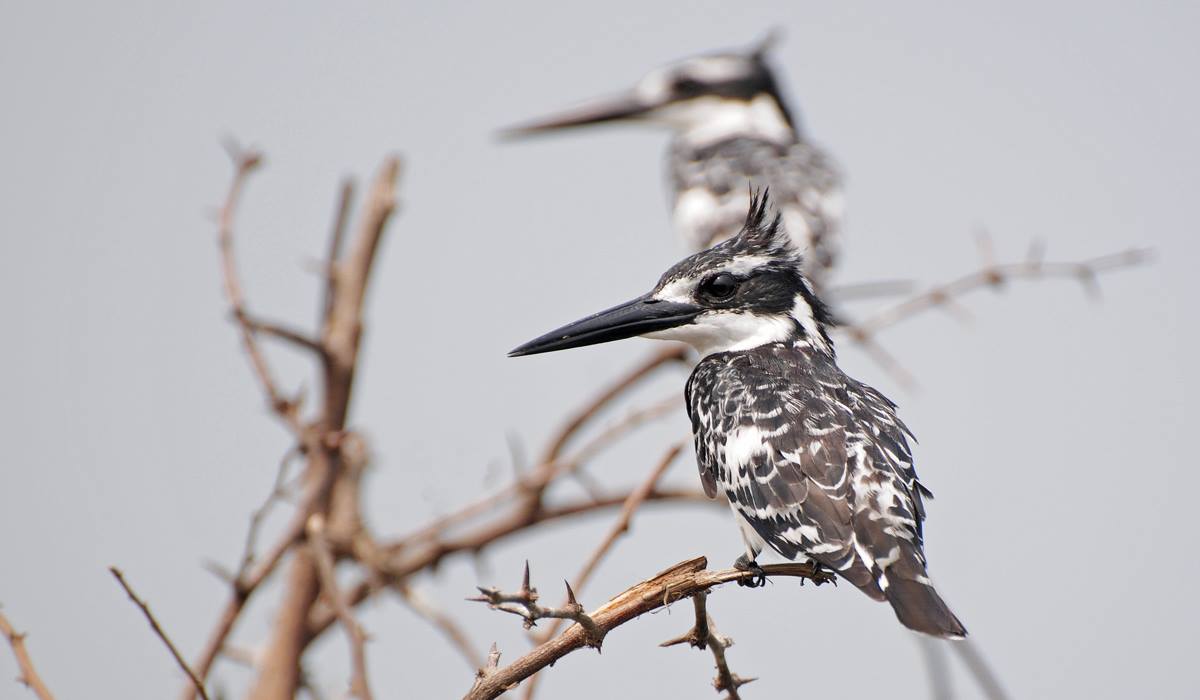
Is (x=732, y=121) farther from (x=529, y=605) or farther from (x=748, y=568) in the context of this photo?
(x=529, y=605)

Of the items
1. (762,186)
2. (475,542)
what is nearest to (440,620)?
(475,542)

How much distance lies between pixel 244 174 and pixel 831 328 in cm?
154

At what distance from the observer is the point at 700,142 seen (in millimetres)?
6652

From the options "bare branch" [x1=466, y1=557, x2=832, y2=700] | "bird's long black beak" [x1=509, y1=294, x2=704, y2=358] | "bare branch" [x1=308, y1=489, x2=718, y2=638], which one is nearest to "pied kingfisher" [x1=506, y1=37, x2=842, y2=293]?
"bare branch" [x1=308, y1=489, x2=718, y2=638]

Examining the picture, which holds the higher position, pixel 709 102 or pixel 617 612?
pixel 709 102

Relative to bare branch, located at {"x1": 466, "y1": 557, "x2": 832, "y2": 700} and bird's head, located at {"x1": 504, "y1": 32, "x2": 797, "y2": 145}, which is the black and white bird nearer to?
bare branch, located at {"x1": 466, "y1": 557, "x2": 832, "y2": 700}

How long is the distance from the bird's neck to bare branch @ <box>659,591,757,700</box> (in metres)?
4.56

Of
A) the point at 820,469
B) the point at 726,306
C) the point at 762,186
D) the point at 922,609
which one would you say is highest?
the point at 762,186

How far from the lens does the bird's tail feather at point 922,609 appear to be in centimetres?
214

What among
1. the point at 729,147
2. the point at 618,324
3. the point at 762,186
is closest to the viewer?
the point at 618,324

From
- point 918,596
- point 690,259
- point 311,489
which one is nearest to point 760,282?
point 690,259

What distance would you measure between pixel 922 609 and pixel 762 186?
11.6ft

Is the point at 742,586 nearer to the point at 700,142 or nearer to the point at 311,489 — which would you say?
the point at 311,489

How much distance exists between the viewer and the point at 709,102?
6906 millimetres
